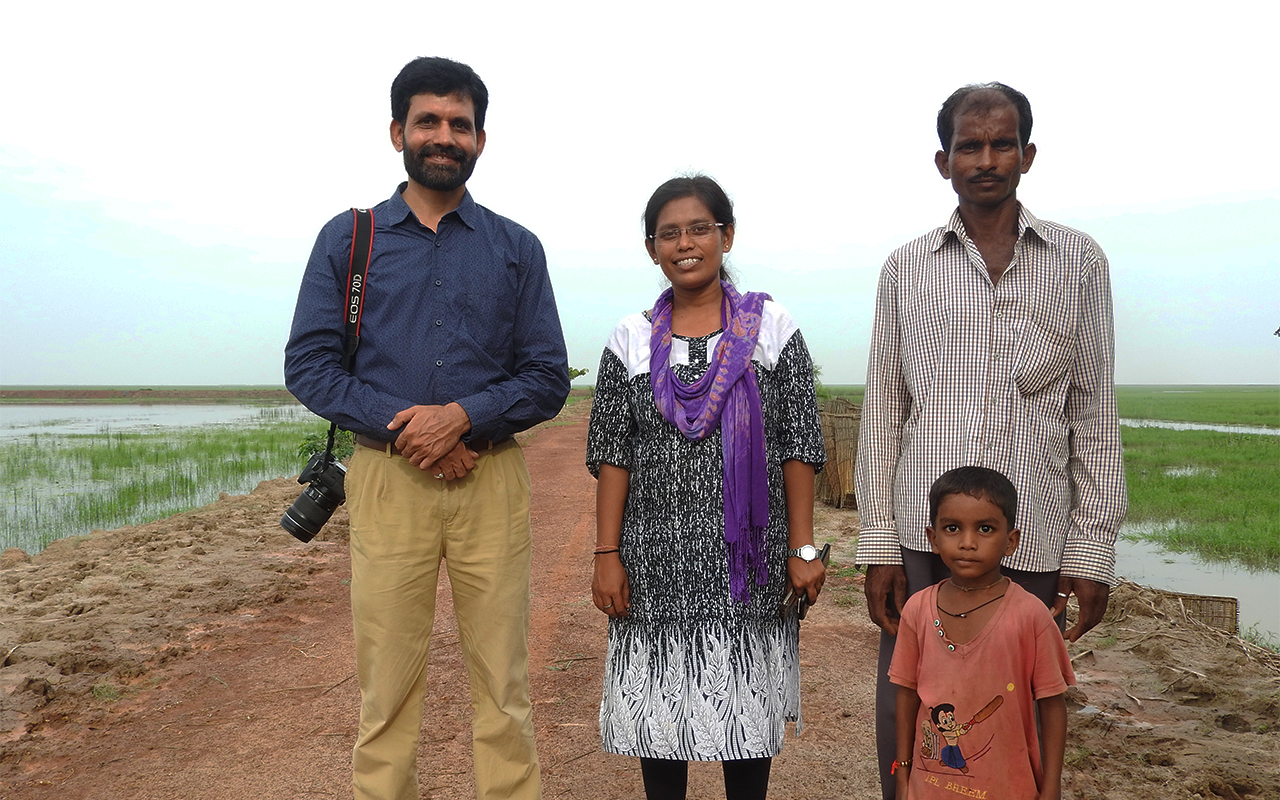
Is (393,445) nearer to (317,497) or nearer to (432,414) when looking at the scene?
(432,414)

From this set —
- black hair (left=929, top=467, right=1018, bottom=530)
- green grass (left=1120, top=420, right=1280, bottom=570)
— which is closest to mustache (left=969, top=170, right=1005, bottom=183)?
black hair (left=929, top=467, right=1018, bottom=530)

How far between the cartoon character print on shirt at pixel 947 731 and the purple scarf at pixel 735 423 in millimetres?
522

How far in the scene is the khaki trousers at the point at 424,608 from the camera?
7.89 ft

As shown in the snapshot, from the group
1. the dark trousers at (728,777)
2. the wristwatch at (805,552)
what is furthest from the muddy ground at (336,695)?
the wristwatch at (805,552)

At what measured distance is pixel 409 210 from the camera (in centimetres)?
257

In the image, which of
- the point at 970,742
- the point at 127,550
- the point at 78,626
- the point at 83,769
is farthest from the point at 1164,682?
the point at 127,550

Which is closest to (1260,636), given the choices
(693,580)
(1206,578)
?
(1206,578)

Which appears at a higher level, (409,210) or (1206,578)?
(409,210)

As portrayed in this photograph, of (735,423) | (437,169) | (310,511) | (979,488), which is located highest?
(437,169)

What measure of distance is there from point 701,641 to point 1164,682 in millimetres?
3304

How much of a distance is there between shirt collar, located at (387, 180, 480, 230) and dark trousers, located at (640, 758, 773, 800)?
5.32 ft

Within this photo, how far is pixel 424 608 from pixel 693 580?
81 centimetres

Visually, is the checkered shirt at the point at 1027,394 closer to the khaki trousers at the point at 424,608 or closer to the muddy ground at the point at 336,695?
the khaki trousers at the point at 424,608

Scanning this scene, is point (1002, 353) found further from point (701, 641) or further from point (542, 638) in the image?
point (542, 638)
